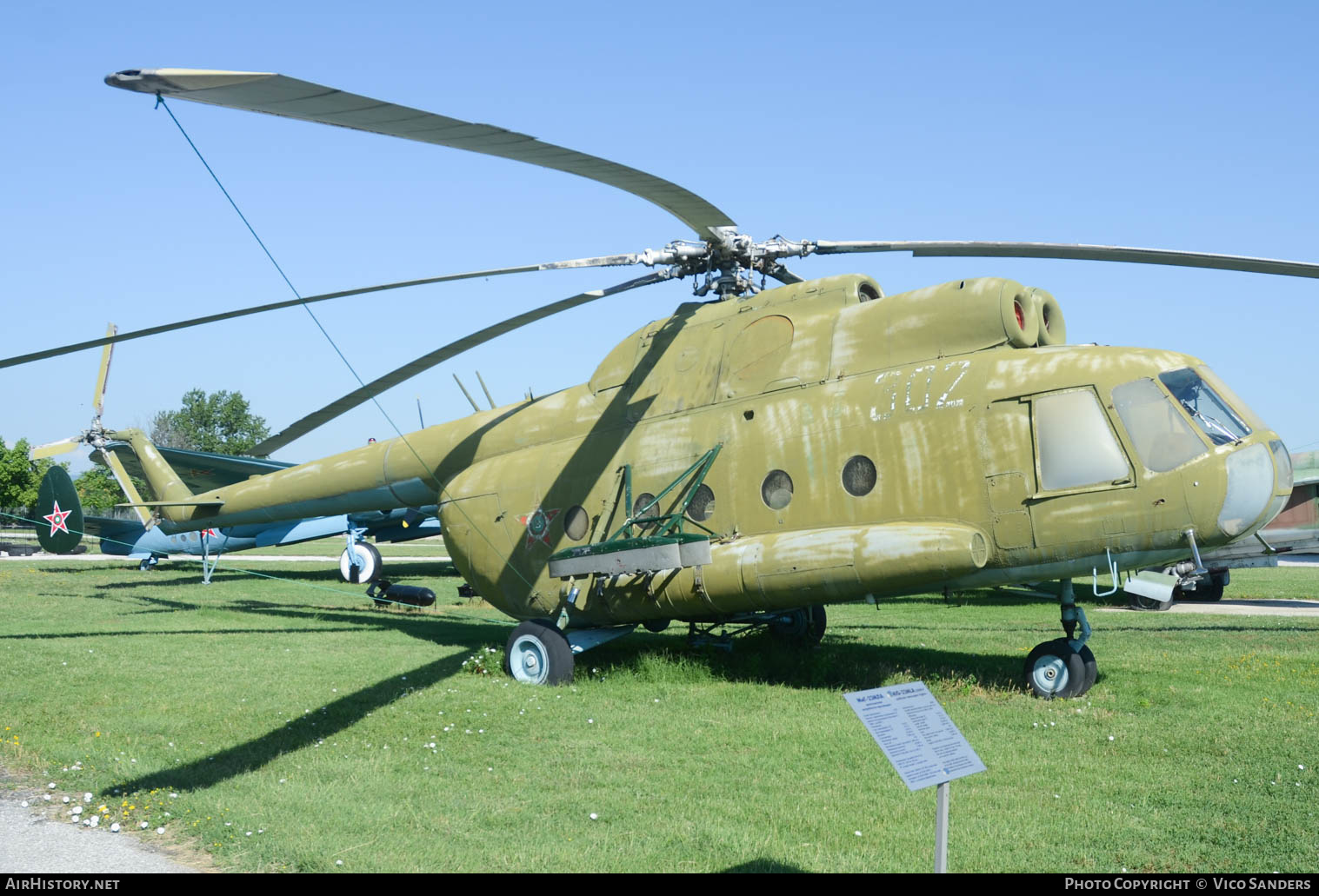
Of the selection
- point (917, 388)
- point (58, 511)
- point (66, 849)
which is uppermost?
point (917, 388)

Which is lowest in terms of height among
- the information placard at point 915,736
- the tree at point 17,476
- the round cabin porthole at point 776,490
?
the tree at point 17,476

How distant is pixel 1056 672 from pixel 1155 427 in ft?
9.45

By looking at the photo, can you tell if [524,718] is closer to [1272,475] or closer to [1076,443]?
[1076,443]

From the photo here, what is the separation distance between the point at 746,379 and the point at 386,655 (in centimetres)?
665

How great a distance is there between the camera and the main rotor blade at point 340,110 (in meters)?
5.33

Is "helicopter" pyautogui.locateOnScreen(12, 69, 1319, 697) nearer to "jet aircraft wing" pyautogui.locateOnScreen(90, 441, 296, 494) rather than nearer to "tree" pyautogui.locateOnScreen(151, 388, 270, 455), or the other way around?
"jet aircraft wing" pyautogui.locateOnScreen(90, 441, 296, 494)

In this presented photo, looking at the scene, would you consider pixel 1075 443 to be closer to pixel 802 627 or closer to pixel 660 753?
pixel 660 753

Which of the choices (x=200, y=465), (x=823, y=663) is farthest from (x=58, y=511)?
(x=823, y=663)

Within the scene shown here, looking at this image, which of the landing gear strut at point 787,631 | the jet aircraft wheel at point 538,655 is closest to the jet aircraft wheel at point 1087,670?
the landing gear strut at point 787,631

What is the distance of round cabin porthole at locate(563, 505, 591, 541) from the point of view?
1220 centimetres

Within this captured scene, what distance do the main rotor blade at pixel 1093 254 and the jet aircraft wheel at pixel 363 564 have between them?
2024 centimetres

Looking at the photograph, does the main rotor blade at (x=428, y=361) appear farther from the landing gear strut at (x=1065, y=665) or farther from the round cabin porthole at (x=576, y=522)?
the landing gear strut at (x=1065, y=665)

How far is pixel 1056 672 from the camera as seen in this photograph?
1046 cm
